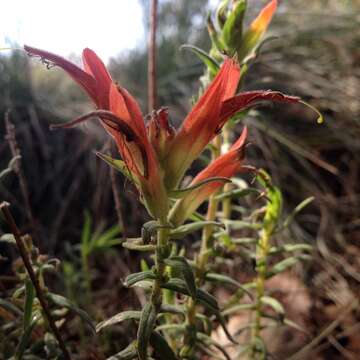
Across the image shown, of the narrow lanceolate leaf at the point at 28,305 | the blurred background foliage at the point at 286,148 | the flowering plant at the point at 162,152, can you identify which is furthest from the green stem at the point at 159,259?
the blurred background foliage at the point at 286,148

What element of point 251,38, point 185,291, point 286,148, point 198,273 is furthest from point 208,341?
point 286,148

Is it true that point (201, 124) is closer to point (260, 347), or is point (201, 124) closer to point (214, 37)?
point (214, 37)

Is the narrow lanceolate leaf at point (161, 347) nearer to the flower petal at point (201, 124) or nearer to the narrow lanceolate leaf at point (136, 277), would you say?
the narrow lanceolate leaf at point (136, 277)

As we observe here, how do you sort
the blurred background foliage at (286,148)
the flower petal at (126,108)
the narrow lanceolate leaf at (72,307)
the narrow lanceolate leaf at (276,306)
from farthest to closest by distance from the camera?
the blurred background foliage at (286,148)
the narrow lanceolate leaf at (276,306)
the narrow lanceolate leaf at (72,307)
the flower petal at (126,108)

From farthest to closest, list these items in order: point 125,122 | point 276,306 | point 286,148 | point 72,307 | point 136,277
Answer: point 286,148 → point 276,306 → point 72,307 → point 136,277 → point 125,122

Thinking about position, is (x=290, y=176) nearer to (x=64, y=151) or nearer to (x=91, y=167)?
(x=91, y=167)

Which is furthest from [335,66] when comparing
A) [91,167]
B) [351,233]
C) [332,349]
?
[332,349]
